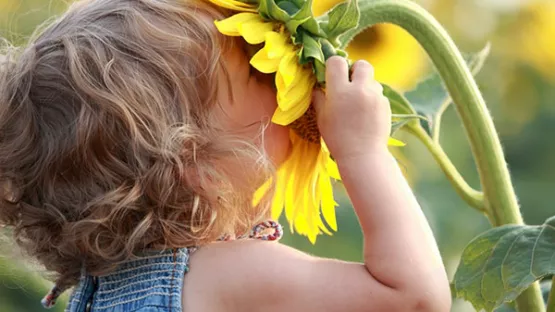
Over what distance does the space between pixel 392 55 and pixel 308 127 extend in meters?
0.91

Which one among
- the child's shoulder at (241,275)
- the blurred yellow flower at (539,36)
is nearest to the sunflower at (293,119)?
the child's shoulder at (241,275)

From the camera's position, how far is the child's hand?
1.11 m

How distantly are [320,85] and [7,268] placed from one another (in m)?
1.00

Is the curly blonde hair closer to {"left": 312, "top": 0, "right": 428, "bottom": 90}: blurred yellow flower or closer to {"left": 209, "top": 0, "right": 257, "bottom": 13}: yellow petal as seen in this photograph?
{"left": 209, "top": 0, "right": 257, "bottom": 13}: yellow petal

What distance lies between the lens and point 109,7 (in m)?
1.20

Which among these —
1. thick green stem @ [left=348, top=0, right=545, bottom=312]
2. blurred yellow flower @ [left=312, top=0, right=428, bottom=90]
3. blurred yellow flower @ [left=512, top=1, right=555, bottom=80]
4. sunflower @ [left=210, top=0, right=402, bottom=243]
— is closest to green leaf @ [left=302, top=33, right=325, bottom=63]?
sunflower @ [left=210, top=0, right=402, bottom=243]

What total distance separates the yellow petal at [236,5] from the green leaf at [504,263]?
13.7 inches

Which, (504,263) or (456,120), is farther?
(456,120)

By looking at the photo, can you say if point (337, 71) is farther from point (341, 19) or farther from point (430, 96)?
point (430, 96)

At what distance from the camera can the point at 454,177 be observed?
136 centimetres

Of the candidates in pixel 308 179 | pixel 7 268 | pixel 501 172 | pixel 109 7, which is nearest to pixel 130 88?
pixel 109 7

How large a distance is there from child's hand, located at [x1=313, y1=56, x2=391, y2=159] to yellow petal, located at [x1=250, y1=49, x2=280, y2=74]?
5 cm

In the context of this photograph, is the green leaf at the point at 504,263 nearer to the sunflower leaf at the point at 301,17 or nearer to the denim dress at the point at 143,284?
the denim dress at the point at 143,284

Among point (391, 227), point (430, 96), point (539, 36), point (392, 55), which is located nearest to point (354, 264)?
point (391, 227)
